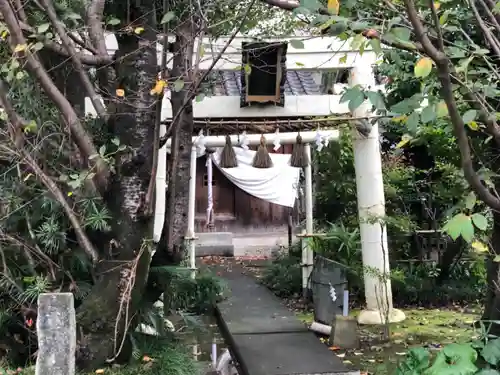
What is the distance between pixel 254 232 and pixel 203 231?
5.08 feet

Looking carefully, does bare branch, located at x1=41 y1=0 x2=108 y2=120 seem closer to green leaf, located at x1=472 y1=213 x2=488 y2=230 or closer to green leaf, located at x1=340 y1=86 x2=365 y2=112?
green leaf, located at x1=340 y1=86 x2=365 y2=112

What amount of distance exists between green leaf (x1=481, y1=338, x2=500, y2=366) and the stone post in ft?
8.24

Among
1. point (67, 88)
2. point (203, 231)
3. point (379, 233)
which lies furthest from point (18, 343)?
point (203, 231)

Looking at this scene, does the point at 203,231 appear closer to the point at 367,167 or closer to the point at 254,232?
the point at 254,232

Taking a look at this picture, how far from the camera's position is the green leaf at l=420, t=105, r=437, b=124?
93.9 inches

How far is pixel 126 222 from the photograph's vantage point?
3.85m

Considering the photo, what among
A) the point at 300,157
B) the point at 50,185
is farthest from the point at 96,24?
the point at 300,157

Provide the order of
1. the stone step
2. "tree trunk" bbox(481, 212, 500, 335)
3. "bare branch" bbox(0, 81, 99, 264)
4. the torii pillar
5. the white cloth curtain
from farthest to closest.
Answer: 1. the stone step
2. the white cloth curtain
3. the torii pillar
4. "tree trunk" bbox(481, 212, 500, 335)
5. "bare branch" bbox(0, 81, 99, 264)

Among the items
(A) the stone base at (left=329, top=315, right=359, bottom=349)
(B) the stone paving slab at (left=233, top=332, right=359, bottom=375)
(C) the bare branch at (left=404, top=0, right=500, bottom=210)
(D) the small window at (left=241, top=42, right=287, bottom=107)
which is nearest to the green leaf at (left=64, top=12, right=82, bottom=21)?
(C) the bare branch at (left=404, top=0, right=500, bottom=210)

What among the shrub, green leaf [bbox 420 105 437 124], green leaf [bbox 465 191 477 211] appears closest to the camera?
green leaf [bbox 420 105 437 124]

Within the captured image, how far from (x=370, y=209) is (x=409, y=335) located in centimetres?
196

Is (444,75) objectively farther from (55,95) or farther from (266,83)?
(266,83)

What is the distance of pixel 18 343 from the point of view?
14.7ft

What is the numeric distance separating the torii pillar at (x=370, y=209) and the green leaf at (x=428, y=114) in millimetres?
5910
